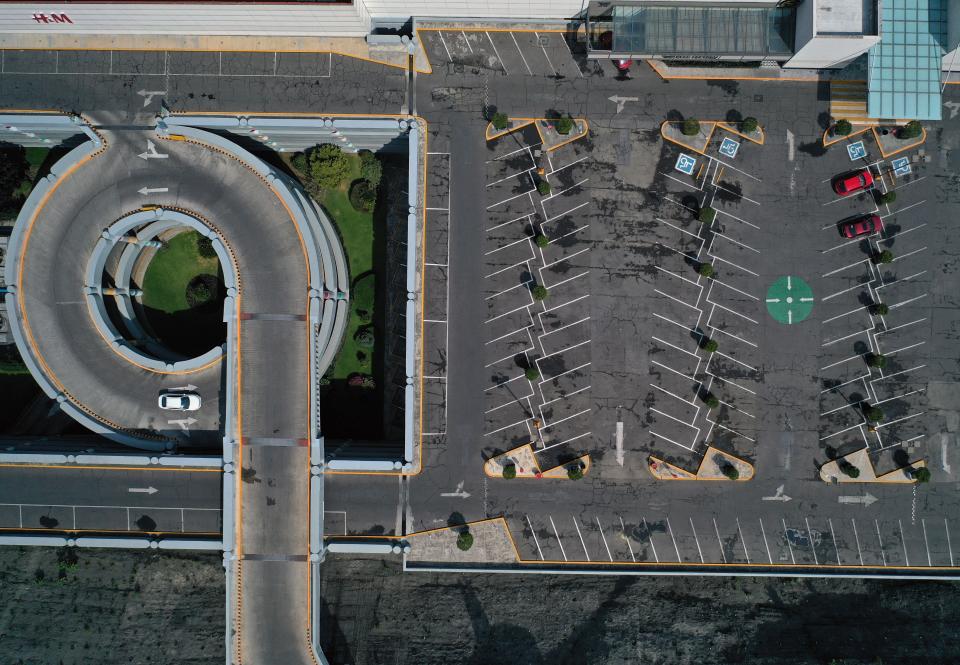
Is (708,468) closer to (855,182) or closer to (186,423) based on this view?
(855,182)

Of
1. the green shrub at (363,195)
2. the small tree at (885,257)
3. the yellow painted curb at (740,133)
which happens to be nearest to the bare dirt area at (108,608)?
the green shrub at (363,195)

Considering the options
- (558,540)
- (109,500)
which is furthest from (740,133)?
(109,500)

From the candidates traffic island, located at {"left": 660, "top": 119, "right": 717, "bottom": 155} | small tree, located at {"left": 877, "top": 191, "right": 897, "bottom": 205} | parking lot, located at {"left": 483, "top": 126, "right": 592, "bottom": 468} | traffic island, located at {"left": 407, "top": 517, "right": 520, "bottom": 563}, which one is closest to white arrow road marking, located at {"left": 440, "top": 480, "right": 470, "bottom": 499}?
traffic island, located at {"left": 407, "top": 517, "right": 520, "bottom": 563}

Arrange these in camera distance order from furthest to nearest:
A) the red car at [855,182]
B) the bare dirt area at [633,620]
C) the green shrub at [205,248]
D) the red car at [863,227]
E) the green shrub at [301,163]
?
the green shrub at [205,248], the bare dirt area at [633,620], the green shrub at [301,163], the red car at [855,182], the red car at [863,227]

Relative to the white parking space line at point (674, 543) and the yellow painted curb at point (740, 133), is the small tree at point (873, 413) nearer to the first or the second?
the white parking space line at point (674, 543)

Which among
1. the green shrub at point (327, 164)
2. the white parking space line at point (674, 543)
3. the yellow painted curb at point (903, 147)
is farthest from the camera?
the green shrub at point (327, 164)

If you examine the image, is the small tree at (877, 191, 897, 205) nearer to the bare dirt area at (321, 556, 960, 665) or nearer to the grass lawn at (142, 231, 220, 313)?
the bare dirt area at (321, 556, 960, 665)

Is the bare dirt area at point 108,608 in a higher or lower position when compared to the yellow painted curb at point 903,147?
lower
